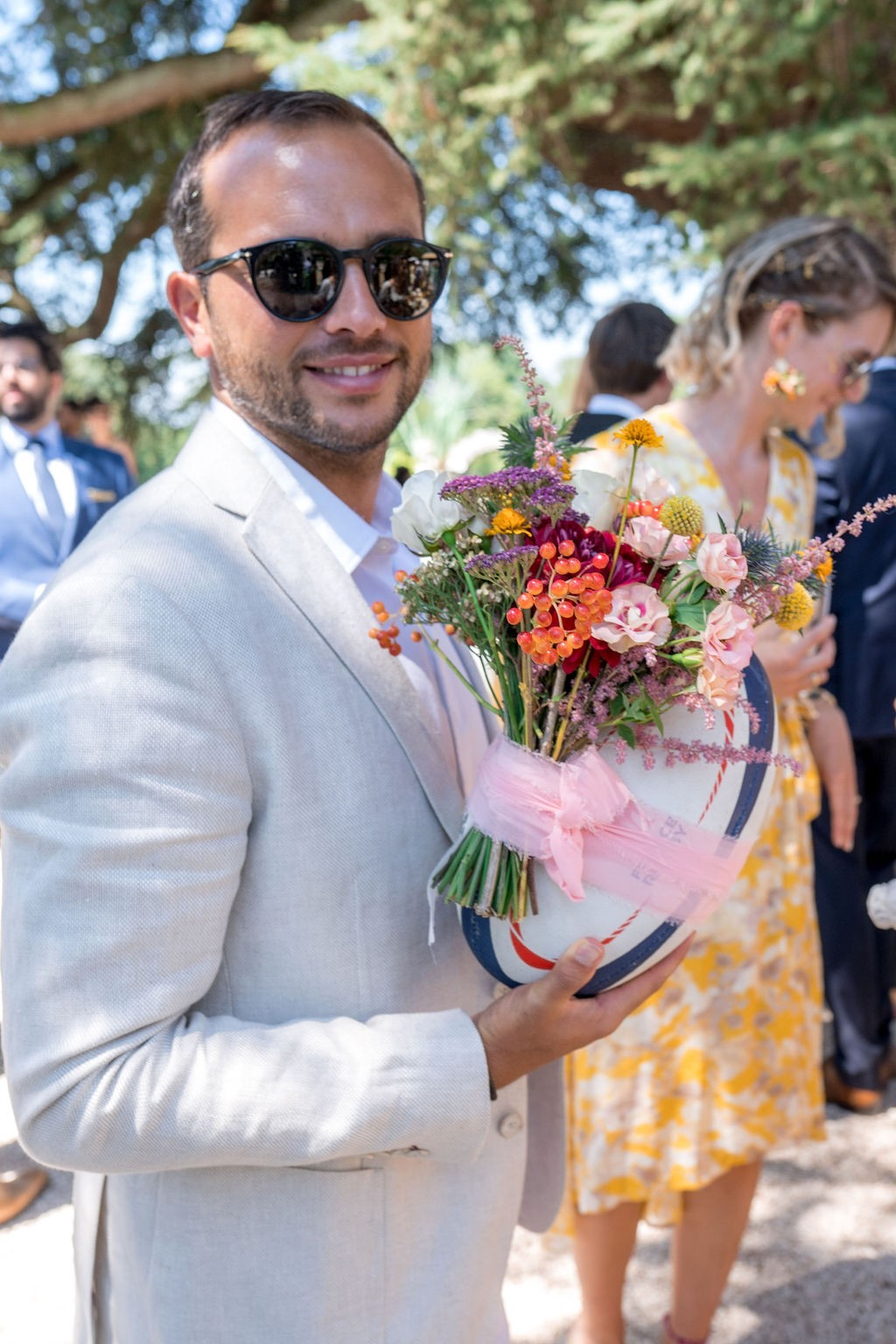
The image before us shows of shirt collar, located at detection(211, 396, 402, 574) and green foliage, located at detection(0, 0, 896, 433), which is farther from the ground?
green foliage, located at detection(0, 0, 896, 433)

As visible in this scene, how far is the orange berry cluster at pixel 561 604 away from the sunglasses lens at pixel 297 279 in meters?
0.55

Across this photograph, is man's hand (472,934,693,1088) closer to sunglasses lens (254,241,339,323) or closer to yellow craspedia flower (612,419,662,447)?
yellow craspedia flower (612,419,662,447)

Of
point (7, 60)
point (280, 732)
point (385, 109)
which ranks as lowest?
point (280, 732)

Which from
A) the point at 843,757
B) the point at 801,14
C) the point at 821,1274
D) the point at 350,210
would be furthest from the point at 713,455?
the point at 801,14

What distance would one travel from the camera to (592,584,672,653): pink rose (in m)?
1.23

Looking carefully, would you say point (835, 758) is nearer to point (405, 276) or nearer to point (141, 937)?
point (405, 276)

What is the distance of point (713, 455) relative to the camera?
2.78 meters

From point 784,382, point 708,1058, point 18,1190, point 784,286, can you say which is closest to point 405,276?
point 784,382

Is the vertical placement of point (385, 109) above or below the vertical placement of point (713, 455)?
above

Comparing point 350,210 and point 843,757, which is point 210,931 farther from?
point 843,757

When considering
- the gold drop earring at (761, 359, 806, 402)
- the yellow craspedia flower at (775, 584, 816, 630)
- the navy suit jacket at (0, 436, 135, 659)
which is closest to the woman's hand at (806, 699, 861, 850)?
the gold drop earring at (761, 359, 806, 402)

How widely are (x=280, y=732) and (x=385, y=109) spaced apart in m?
7.35

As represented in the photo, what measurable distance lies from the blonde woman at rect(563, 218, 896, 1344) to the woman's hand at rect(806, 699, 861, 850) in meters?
0.06

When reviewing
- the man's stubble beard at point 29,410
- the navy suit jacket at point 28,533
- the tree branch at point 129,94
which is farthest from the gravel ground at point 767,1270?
the tree branch at point 129,94
